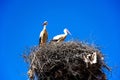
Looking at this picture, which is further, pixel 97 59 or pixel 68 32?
pixel 68 32

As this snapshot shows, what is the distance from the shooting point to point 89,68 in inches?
335

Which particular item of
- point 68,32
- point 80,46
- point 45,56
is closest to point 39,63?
point 45,56

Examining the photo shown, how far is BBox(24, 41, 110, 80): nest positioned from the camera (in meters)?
8.48

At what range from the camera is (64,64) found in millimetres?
8477

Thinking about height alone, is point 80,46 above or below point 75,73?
above

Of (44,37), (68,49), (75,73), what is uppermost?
(44,37)

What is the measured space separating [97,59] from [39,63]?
1.13 metres

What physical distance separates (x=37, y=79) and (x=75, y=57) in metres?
0.87

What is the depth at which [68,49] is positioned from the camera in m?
8.70

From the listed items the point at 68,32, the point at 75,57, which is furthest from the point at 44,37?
the point at 75,57

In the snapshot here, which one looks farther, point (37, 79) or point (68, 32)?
point (68, 32)

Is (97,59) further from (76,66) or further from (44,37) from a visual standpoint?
(44,37)

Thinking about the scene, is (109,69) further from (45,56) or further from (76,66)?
(45,56)

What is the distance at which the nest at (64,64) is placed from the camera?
8.48m
